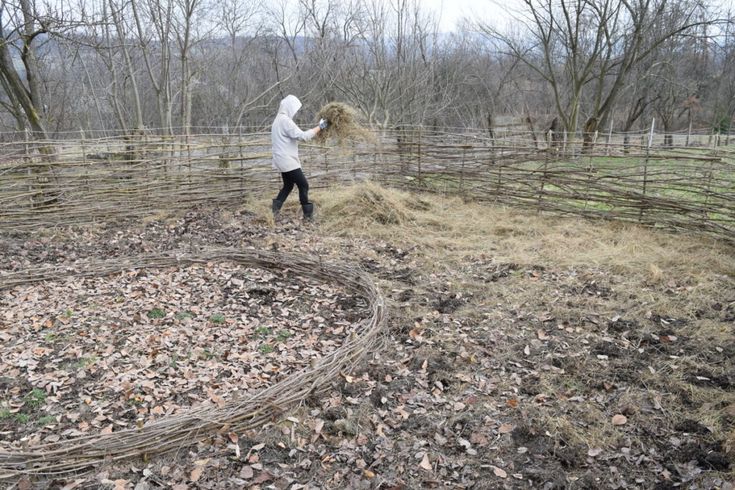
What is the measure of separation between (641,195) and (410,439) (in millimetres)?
4142

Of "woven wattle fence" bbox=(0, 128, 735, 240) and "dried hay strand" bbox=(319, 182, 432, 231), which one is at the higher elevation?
"woven wattle fence" bbox=(0, 128, 735, 240)

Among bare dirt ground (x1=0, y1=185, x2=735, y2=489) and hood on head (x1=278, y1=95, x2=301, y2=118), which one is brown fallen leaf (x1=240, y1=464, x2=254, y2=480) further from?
hood on head (x1=278, y1=95, x2=301, y2=118)

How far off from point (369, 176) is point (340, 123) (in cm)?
180

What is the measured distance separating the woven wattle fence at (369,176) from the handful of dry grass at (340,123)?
1.90 feet

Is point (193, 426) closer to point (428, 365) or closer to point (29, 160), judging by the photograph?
point (428, 365)

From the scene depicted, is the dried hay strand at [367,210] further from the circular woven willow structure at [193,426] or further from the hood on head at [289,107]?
the circular woven willow structure at [193,426]

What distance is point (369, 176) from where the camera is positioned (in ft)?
24.6

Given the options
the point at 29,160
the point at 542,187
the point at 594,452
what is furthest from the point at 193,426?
the point at 542,187

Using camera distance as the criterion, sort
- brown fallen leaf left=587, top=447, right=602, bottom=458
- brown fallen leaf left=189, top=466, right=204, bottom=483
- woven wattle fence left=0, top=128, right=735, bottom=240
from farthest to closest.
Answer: woven wattle fence left=0, top=128, right=735, bottom=240
brown fallen leaf left=587, top=447, right=602, bottom=458
brown fallen leaf left=189, top=466, right=204, bottom=483

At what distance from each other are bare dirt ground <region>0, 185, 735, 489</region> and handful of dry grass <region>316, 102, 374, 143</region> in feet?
5.41

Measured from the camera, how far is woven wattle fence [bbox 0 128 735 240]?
16.6ft

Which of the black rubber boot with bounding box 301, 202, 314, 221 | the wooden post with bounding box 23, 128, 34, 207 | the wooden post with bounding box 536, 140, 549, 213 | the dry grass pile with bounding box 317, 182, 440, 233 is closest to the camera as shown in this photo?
the wooden post with bounding box 23, 128, 34, 207

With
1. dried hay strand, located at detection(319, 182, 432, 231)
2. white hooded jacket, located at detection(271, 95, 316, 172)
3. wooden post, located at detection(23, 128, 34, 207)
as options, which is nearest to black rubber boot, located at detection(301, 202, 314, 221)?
dried hay strand, located at detection(319, 182, 432, 231)

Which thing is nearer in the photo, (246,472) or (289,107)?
(246,472)
